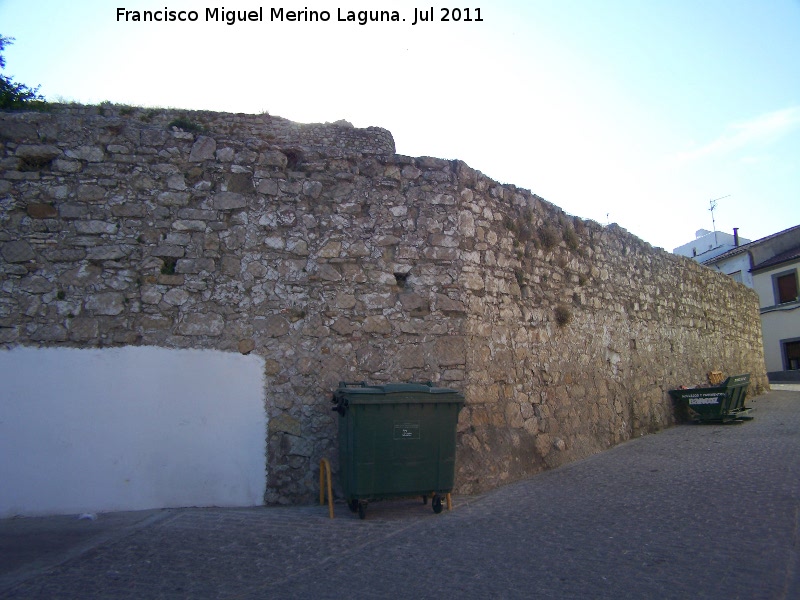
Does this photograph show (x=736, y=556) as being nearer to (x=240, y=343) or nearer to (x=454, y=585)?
(x=454, y=585)

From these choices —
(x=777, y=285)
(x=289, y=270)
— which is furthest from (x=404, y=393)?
(x=777, y=285)

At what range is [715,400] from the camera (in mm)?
12250

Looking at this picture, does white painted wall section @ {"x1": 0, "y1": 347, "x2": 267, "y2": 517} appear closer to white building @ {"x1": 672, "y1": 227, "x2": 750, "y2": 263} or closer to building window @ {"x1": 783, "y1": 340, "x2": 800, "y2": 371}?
building window @ {"x1": 783, "y1": 340, "x2": 800, "y2": 371}

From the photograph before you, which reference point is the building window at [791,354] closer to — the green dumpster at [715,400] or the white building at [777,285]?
the white building at [777,285]

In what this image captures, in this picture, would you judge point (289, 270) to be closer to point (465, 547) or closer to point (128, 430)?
point (128, 430)

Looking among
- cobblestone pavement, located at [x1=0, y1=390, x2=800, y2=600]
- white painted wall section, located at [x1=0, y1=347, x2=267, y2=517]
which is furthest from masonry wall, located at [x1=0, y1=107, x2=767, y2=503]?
cobblestone pavement, located at [x1=0, y1=390, x2=800, y2=600]

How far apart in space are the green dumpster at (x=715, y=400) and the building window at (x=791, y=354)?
21764mm

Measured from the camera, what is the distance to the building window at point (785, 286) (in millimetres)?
31578

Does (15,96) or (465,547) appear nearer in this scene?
(465,547)

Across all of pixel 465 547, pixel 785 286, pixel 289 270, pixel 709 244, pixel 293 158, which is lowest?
pixel 465 547

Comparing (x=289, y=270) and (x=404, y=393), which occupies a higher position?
(x=289, y=270)

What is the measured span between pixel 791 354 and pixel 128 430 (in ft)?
108

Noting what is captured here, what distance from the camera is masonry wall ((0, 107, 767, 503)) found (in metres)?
6.78

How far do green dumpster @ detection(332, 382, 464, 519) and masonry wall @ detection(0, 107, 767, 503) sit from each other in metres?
0.95
